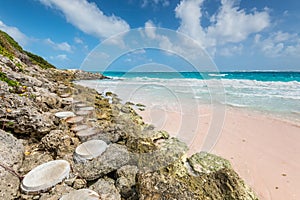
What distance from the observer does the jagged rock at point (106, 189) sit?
72.2 inches

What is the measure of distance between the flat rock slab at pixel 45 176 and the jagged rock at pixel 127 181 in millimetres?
663

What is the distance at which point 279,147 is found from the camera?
3.66 m

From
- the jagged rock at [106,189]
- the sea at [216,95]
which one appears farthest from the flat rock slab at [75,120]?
the sea at [216,95]

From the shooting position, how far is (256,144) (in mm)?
3811

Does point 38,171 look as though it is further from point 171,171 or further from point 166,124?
point 166,124

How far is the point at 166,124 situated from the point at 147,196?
146 inches

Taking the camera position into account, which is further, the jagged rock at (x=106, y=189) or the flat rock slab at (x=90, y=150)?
the flat rock slab at (x=90, y=150)

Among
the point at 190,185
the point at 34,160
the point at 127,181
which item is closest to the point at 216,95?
the point at 190,185

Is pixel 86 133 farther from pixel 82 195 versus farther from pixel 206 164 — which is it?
pixel 206 164

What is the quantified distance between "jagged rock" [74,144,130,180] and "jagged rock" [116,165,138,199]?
0.46 ft

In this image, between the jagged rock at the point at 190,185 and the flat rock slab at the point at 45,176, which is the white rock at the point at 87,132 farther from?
the jagged rock at the point at 190,185

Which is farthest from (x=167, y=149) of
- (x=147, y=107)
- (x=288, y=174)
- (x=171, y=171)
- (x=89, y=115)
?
(x=147, y=107)

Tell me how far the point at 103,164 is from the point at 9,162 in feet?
3.84

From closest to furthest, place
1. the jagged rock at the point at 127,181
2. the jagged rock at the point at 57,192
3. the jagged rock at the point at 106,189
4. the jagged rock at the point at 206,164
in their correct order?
the jagged rock at the point at 57,192 → the jagged rock at the point at 106,189 → the jagged rock at the point at 127,181 → the jagged rock at the point at 206,164
